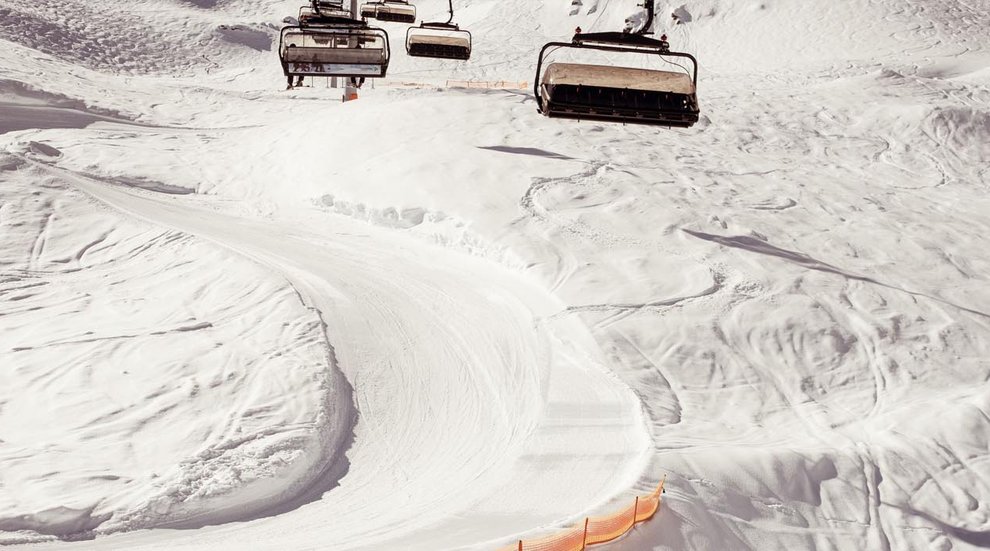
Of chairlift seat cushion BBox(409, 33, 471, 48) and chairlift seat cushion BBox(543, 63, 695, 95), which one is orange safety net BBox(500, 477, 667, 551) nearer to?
chairlift seat cushion BBox(543, 63, 695, 95)

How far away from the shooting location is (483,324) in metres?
13.1

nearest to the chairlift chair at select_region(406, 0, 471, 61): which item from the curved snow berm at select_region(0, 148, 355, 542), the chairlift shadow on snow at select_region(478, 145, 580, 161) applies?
the chairlift shadow on snow at select_region(478, 145, 580, 161)

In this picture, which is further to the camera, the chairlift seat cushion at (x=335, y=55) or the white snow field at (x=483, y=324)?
the chairlift seat cushion at (x=335, y=55)

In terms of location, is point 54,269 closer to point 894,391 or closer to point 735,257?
point 735,257

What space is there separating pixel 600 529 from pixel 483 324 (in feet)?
17.8

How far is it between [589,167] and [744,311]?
5.57m

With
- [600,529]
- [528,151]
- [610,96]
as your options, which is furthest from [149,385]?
[528,151]

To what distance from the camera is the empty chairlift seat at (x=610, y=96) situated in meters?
9.50

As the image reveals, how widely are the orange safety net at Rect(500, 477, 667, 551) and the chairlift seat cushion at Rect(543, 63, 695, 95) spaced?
173 inches

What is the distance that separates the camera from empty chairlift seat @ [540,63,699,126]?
9.50 meters

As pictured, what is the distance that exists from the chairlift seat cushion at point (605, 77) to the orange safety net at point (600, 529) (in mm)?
4397

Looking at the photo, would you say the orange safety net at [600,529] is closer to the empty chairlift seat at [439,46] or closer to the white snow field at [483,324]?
the white snow field at [483,324]

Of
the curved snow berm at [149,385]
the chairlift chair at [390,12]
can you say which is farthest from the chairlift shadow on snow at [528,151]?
the curved snow berm at [149,385]

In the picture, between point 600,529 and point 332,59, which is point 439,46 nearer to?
point 332,59
